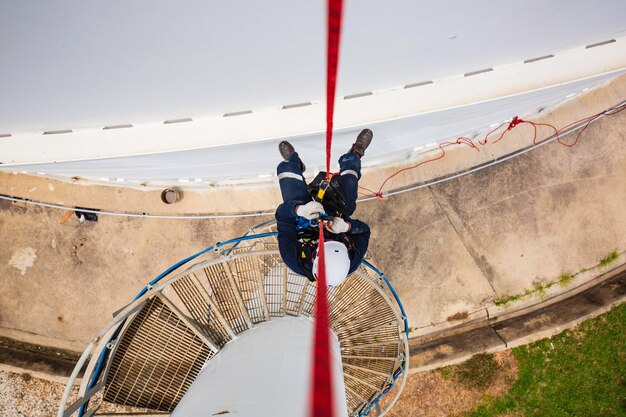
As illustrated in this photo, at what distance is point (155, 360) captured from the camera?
13.8 feet

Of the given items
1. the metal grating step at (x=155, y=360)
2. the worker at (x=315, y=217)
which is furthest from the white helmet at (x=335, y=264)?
the metal grating step at (x=155, y=360)

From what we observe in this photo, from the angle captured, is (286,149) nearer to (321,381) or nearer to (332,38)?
(332,38)

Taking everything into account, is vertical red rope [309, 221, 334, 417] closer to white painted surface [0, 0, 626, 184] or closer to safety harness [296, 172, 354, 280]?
safety harness [296, 172, 354, 280]

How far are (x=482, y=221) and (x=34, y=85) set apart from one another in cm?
648

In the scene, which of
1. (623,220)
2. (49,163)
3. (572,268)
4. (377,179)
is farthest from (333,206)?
(623,220)

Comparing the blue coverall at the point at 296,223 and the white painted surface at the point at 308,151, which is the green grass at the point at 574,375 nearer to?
the white painted surface at the point at 308,151

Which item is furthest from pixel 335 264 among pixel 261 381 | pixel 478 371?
pixel 478 371

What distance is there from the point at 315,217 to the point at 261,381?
5.05 feet

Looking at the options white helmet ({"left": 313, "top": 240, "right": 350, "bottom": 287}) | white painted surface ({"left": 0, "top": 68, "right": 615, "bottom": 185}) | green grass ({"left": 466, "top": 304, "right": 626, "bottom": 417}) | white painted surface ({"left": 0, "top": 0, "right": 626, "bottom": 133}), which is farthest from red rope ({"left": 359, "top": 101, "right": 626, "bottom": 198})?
green grass ({"left": 466, "top": 304, "right": 626, "bottom": 417})

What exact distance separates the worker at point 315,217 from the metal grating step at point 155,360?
57.4 inches

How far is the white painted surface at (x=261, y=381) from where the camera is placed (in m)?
2.29

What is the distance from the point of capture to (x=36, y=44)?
2.80 meters

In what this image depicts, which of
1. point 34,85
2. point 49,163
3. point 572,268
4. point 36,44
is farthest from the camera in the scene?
point 572,268

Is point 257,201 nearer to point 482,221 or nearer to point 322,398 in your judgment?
point 482,221
